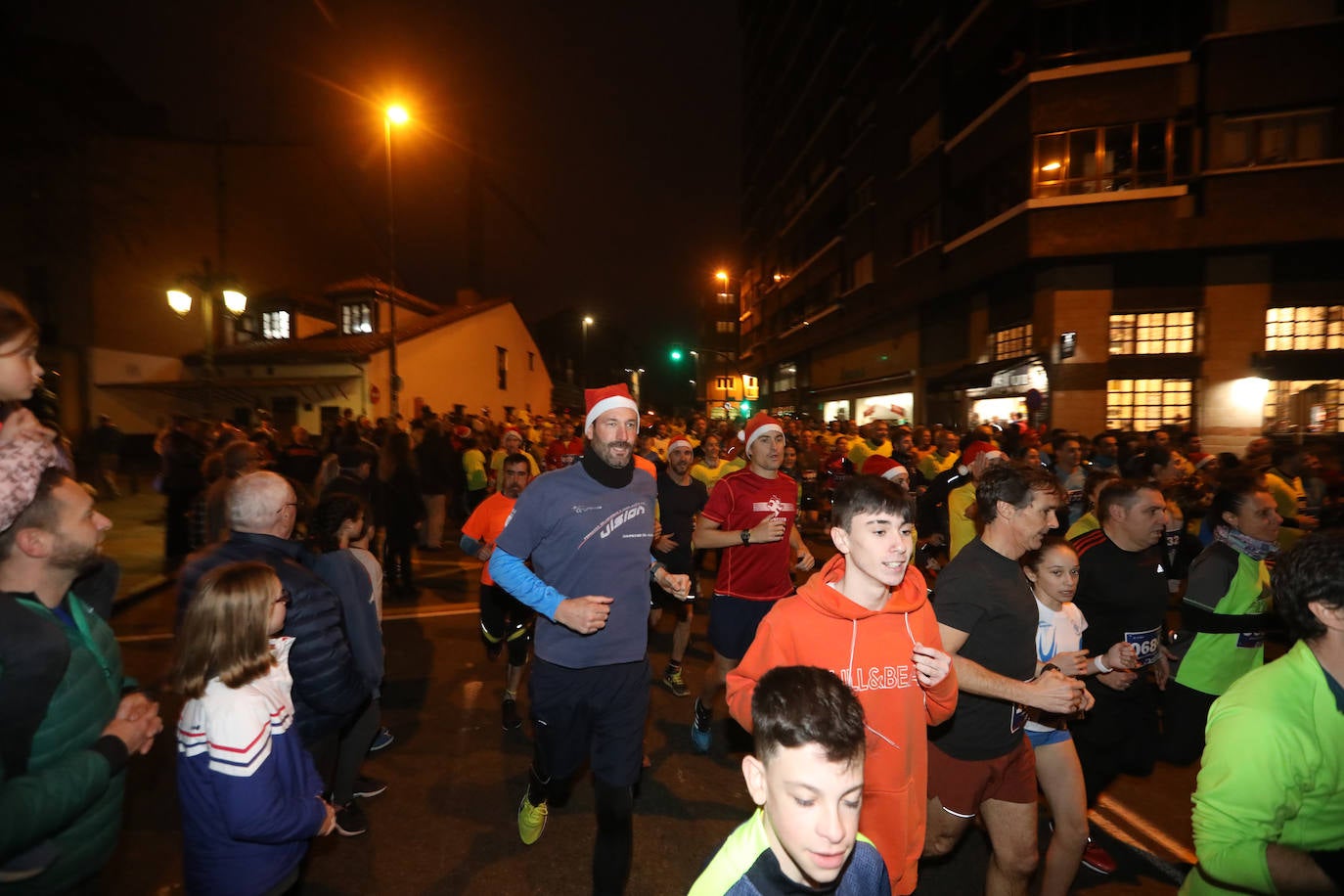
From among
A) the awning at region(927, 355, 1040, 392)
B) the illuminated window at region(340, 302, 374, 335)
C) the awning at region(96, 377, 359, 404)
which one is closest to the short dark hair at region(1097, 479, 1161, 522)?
the awning at region(927, 355, 1040, 392)

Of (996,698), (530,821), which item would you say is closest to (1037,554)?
(996,698)

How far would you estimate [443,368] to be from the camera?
86.4 ft

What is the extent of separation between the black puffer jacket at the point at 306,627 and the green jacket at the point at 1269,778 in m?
3.13

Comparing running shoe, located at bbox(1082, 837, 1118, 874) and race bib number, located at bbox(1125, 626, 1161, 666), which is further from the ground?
race bib number, located at bbox(1125, 626, 1161, 666)

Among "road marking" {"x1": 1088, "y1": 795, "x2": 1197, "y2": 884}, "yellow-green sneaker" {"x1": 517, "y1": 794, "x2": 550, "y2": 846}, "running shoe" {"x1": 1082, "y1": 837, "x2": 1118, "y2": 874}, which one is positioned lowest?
"road marking" {"x1": 1088, "y1": 795, "x2": 1197, "y2": 884}

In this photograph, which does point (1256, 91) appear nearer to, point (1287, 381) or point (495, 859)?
point (1287, 381)

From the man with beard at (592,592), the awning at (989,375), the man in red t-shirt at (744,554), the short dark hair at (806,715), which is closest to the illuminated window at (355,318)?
the awning at (989,375)

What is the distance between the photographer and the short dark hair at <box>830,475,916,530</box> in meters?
2.39

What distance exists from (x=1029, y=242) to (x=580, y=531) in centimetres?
2000

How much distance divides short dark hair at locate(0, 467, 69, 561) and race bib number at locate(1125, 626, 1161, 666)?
4885 millimetres

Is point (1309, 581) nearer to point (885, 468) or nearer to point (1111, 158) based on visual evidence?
point (885, 468)

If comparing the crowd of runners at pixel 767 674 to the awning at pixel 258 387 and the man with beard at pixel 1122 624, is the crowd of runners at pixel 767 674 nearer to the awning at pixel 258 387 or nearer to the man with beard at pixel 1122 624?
the man with beard at pixel 1122 624

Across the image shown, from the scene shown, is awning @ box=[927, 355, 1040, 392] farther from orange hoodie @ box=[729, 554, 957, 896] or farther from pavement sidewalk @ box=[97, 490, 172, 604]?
pavement sidewalk @ box=[97, 490, 172, 604]

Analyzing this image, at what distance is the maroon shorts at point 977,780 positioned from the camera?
2.88m
